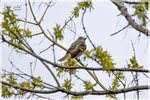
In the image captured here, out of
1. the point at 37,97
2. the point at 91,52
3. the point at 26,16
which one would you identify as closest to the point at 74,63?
the point at 91,52

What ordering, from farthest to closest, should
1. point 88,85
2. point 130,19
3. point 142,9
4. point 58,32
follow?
1. point 58,32
2. point 88,85
3. point 130,19
4. point 142,9

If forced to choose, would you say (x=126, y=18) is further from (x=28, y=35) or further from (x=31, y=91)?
(x=28, y=35)

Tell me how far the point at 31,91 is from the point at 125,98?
72cm

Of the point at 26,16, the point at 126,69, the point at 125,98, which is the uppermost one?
the point at 26,16

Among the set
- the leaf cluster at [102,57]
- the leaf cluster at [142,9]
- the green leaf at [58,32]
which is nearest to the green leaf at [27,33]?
the green leaf at [58,32]

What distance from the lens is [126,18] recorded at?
314cm

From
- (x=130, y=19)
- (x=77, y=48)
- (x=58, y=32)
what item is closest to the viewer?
(x=130, y=19)

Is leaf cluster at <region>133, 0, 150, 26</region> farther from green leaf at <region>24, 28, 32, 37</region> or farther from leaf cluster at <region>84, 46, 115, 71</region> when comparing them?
green leaf at <region>24, 28, 32, 37</region>

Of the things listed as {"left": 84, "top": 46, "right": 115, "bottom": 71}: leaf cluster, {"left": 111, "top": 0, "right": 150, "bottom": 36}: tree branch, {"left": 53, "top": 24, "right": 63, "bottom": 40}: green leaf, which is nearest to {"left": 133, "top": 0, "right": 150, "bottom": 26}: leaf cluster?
{"left": 111, "top": 0, "right": 150, "bottom": 36}: tree branch

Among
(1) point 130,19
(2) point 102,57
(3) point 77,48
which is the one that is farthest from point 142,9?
(3) point 77,48

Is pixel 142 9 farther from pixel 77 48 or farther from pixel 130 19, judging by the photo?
pixel 77 48

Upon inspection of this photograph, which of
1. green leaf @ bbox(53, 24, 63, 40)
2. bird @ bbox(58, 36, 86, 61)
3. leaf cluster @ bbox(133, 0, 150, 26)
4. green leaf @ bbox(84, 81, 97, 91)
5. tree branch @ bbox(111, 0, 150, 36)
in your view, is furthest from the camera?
bird @ bbox(58, 36, 86, 61)

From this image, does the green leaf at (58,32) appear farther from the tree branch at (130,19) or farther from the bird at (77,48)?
the tree branch at (130,19)

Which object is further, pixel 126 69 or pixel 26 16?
pixel 26 16
